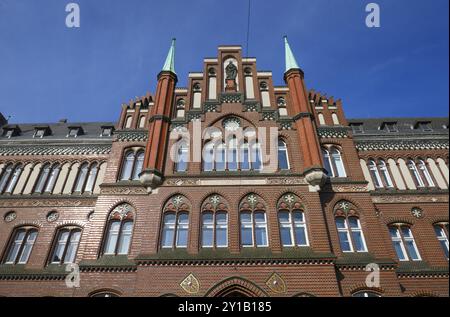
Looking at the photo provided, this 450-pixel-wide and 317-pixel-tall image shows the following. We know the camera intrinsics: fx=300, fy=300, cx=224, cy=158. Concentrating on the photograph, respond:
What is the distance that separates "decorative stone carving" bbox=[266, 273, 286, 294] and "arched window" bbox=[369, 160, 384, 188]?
9.51 m

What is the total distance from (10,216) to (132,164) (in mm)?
7711

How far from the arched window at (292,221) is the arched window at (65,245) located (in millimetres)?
11289

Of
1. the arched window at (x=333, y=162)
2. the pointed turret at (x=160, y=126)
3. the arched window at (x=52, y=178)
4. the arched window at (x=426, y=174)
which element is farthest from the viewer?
the arched window at (x=52, y=178)

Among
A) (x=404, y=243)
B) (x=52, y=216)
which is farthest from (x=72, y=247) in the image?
(x=404, y=243)

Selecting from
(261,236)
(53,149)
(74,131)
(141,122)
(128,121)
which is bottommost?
(261,236)

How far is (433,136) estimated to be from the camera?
18.3 m

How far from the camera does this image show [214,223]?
14734mm

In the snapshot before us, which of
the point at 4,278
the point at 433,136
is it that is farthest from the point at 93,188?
the point at 433,136

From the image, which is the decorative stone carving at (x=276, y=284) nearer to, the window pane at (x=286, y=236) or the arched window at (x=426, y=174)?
the window pane at (x=286, y=236)

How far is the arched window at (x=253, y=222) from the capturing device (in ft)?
46.6

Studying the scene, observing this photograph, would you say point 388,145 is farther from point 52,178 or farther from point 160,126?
point 52,178

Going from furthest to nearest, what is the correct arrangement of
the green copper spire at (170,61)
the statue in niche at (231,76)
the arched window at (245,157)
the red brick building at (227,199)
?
1. the green copper spire at (170,61)
2. the statue in niche at (231,76)
3. the arched window at (245,157)
4. the red brick building at (227,199)

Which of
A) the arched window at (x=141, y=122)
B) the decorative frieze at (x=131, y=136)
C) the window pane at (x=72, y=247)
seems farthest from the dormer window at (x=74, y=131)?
the window pane at (x=72, y=247)
